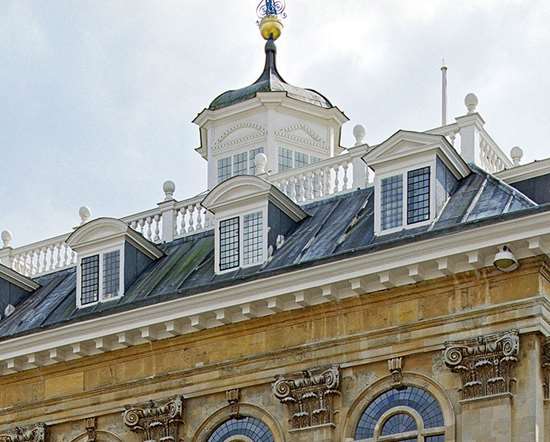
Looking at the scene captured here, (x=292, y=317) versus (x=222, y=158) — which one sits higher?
(x=222, y=158)

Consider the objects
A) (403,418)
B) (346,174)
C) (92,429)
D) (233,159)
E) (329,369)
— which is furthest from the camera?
(233,159)

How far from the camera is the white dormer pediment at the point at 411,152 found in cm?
3806

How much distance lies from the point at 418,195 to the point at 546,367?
4840mm

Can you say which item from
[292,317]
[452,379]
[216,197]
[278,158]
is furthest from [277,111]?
[452,379]

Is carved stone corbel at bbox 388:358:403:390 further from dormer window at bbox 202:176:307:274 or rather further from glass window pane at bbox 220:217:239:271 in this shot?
glass window pane at bbox 220:217:239:271

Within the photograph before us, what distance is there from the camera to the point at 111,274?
43.0 m

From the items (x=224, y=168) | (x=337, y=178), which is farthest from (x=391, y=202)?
(x=224, y=168)

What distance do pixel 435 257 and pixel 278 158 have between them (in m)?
12.3

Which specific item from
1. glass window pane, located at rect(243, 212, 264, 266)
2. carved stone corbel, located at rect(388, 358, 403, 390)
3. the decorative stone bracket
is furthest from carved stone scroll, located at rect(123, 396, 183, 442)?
carved stone corbel, located at rect(388, 358, 403, 390)

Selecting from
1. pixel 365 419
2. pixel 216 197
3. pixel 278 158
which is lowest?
pixel 365 419

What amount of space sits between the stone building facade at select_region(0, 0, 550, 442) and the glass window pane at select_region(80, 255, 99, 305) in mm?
52

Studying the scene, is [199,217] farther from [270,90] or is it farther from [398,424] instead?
[398,424]

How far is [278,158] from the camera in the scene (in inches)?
1880

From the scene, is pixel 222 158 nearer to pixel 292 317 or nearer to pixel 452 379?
pixel 292 317
